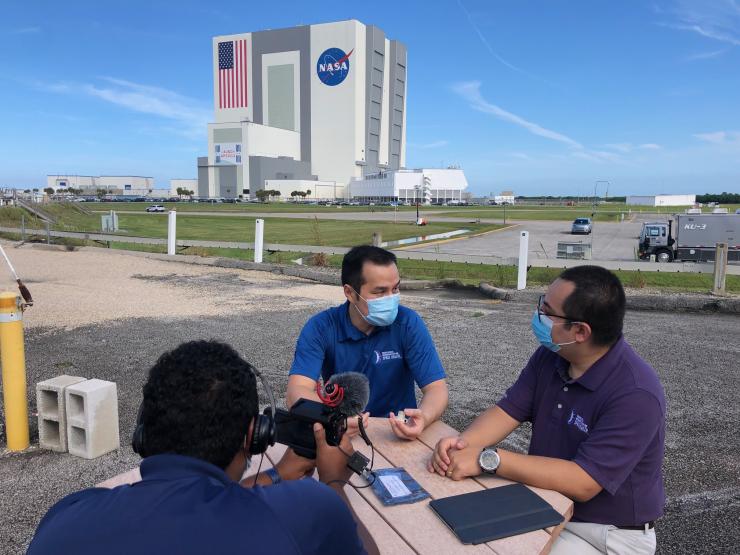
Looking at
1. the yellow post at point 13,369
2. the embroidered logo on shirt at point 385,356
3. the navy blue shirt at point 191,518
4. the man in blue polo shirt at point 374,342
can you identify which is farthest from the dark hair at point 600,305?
the yellow post at point 13,369

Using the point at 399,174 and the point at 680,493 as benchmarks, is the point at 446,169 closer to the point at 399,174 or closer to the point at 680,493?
the point at 399,174

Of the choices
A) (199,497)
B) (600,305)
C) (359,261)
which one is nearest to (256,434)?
(199,497)

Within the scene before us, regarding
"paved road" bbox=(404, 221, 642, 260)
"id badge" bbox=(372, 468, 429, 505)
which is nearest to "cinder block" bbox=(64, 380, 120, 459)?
"id badge" bbox=(372, 468, 429, 505)

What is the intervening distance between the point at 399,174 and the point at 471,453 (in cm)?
10410

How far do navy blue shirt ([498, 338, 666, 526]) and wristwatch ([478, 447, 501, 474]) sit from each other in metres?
0.31

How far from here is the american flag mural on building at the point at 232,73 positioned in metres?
112

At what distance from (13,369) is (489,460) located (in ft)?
12.3

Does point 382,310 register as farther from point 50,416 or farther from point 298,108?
point 298,108

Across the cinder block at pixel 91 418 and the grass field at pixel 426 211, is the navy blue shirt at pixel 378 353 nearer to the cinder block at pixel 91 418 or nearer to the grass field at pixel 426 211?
the cinder block at pixel 91 418

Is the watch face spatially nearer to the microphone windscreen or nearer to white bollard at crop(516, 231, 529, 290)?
the microphone windscreen

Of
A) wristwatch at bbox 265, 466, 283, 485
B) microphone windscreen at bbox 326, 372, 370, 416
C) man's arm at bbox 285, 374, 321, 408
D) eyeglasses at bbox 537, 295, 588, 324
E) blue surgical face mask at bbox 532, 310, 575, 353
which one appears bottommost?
wristwatch at bbox 265, 466, 283, 485

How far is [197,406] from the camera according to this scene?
147 cm

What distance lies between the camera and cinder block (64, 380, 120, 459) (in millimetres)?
4379

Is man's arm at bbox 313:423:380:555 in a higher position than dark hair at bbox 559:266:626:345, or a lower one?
lower
